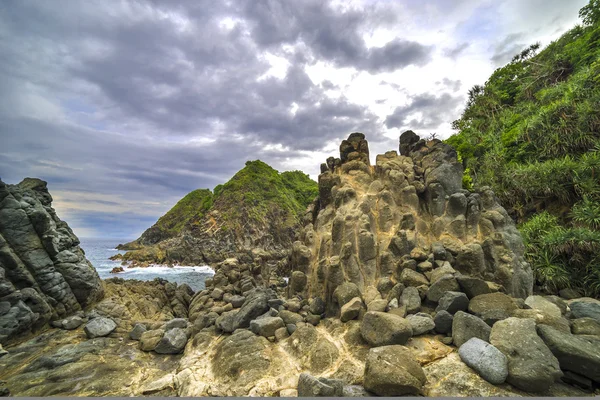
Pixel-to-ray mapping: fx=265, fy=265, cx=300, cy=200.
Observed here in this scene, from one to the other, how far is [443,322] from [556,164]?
57.1 feet

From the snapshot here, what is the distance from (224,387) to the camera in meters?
6.09

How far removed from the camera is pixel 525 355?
15.8ft

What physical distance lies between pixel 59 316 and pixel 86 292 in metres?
1.72

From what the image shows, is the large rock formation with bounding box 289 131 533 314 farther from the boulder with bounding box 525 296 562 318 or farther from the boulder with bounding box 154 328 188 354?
the boulder with bounding box 154 328 188 354

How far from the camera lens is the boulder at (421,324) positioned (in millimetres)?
6301

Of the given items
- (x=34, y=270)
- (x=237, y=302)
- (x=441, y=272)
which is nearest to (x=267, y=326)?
(x=237, y=302)

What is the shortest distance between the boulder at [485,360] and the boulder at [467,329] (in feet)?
1.22

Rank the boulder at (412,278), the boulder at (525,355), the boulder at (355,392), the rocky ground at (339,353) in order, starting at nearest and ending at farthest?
the boulder at (525,355) → the rocky ground at (339,353) → the boulder at (355,392) → the boulder at (412,278)

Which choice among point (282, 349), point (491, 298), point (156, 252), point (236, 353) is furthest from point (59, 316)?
point (156, 252)

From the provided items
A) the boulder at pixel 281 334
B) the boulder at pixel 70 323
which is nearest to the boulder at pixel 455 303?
the boulder at pixel 281 334

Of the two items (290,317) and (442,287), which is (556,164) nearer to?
(442,287)

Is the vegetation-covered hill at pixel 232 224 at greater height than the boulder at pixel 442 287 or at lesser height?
greater

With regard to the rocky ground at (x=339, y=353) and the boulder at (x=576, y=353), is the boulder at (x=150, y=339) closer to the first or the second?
the rocky ground at (x=339, y=353)

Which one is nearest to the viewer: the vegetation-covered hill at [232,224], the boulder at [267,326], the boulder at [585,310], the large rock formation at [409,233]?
the boulder at [585,310]
